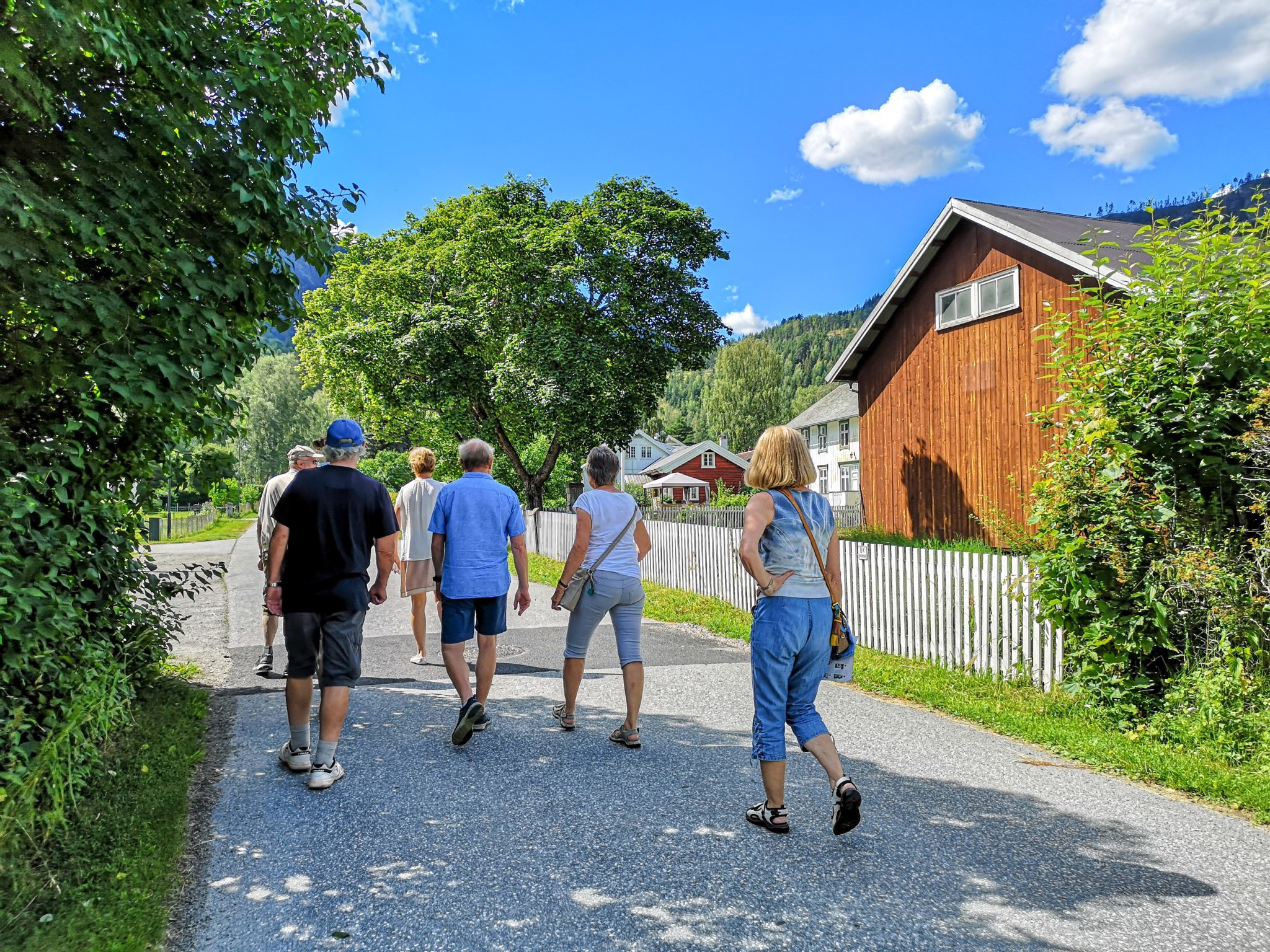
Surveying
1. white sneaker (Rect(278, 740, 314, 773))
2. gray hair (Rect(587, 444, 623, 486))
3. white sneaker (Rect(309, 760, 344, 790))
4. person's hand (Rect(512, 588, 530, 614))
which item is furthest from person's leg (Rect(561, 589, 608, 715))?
white sneaker (Rect(278, 740, 314, 773))

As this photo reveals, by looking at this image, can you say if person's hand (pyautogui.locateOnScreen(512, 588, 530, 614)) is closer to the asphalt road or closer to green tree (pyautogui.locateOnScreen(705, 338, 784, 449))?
the asphalt road

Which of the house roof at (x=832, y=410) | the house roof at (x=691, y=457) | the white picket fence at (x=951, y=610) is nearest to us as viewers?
the white picket fence at (x=951, y=610)

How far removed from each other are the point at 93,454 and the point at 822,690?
5.50m

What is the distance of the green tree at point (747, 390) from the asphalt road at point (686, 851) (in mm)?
77264

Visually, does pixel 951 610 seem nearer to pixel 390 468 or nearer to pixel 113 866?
pixel 113 866

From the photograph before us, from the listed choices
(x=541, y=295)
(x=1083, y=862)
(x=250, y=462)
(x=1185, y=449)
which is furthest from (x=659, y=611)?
(x=250, y=462)

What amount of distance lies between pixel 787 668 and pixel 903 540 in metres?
15.1

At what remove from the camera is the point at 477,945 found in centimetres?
291

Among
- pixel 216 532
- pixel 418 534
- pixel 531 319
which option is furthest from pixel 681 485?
pixel 418 534

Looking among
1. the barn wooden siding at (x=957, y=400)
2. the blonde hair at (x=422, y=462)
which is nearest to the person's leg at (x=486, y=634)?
the blonde hair at (x=422, y=462)

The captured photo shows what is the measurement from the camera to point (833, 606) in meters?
4.05

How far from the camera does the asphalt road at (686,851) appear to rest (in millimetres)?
3012

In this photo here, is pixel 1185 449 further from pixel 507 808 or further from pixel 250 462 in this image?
pixel 250 462

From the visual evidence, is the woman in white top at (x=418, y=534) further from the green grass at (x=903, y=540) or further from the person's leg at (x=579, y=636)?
the green grass at (x=903, y=540)
